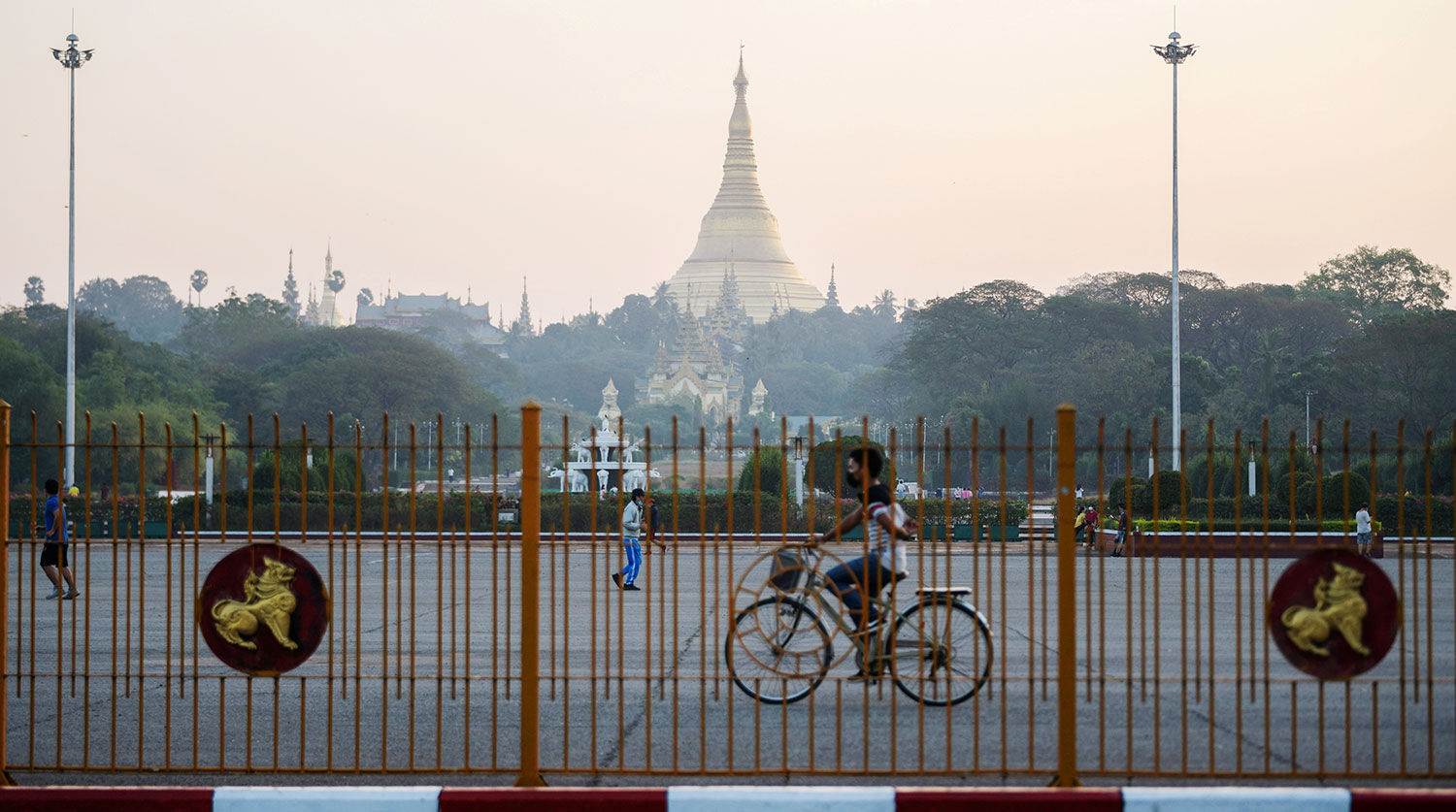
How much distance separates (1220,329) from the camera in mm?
73500

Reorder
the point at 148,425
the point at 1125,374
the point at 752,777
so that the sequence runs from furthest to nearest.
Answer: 1. the point at 1125,374
2. the point at 148,425
3. the point at 752,777

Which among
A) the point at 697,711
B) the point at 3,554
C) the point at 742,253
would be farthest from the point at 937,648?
the point at 742,253

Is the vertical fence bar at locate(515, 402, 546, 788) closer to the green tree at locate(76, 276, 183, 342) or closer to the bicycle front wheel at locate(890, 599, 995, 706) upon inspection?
the bicycle front wheel at locate(890, 599, 995, 706)

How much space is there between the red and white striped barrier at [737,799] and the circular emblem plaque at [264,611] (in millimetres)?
645

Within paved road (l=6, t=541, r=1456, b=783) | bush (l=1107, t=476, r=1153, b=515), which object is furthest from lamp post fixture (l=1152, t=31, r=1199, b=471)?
paved road (l=6, t=541, r=1456, b=783)

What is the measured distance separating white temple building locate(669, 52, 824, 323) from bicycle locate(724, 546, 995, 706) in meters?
129

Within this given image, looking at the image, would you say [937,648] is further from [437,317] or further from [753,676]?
[437,317]

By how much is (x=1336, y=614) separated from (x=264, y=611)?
4375 mm

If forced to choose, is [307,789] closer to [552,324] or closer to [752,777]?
[752,777]

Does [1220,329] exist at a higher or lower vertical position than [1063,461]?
higher

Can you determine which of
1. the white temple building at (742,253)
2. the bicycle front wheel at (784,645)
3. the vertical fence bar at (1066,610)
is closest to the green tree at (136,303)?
the white temple building at (742,253)

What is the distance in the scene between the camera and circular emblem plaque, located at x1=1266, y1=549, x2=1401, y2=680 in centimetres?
620

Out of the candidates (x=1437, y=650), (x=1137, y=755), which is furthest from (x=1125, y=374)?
(x=1137, y=755)

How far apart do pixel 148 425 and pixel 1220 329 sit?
159ft
